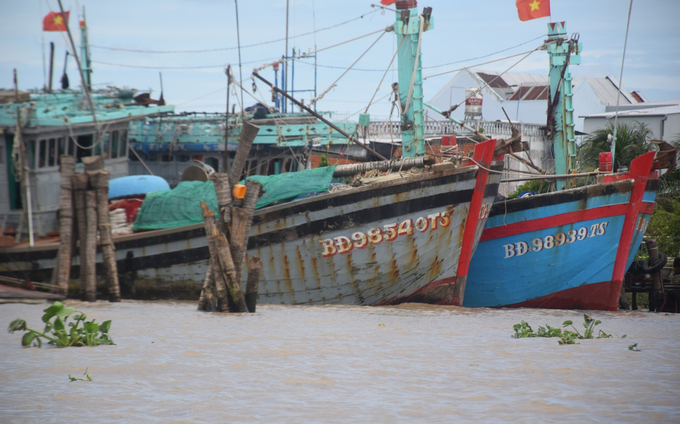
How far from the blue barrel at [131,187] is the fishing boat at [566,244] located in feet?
22.8

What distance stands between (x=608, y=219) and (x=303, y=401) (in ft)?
33.0

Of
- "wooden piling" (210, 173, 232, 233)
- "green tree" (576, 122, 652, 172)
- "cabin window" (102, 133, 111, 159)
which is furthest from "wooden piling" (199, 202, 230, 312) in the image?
"green tree" (576, 122, 652, 172)

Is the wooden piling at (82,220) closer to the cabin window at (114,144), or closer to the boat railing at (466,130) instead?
the cabin window at (114,144)

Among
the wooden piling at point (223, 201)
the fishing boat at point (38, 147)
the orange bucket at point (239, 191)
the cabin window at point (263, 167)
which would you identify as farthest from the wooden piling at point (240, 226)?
the cabin window at point (263, 167)

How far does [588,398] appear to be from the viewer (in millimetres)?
4895

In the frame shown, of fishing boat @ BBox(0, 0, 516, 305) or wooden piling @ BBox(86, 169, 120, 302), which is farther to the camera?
fishing boat @ BBox(0, 0, 516, 305)

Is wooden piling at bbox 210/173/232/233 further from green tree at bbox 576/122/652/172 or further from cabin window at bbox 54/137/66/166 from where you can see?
green tree at bbox 576/122/652/172

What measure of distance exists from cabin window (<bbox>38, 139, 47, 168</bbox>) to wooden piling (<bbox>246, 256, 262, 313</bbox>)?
5.29 m

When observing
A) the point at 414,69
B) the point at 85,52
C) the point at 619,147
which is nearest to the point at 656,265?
the point at 414,69

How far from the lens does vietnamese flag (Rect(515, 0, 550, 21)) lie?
589 inches

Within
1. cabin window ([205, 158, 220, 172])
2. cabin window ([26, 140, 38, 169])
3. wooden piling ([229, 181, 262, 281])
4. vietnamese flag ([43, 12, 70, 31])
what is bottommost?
wooden piling ([229, 181, 262, 281])

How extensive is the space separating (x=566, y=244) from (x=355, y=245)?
15.2ft

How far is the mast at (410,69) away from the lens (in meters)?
14.2

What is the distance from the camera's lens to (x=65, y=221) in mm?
10742
